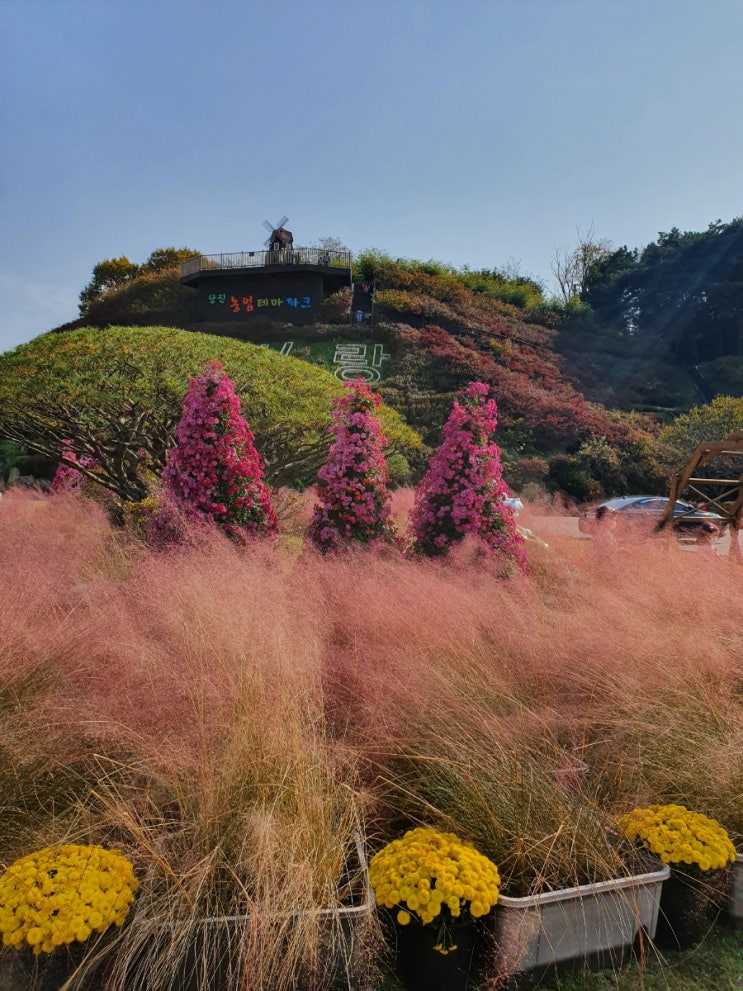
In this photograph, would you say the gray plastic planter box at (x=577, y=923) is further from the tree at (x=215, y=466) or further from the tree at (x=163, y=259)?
the tree at (x=163, y=259)

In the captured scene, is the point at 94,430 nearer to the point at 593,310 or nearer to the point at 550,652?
the point at 550,652

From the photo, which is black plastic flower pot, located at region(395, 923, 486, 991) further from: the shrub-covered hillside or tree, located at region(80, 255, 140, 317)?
Result: tree, located at region(80, 255, 140, 317)

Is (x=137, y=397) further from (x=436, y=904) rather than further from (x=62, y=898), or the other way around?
(x=436, y=904)

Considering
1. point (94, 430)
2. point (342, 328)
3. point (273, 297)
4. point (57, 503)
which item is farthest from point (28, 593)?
point (273, 297)

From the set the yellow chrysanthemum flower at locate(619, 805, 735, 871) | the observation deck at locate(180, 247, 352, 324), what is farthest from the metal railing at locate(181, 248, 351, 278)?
the yellow chrysanthemum flower at locate(619, 805, 735, 871)

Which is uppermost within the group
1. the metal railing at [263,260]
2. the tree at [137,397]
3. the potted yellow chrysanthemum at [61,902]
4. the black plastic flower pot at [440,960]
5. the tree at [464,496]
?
the metal railing at [263,260]

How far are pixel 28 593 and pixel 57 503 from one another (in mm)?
4783

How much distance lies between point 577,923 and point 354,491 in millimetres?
4297

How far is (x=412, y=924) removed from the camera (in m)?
2.21

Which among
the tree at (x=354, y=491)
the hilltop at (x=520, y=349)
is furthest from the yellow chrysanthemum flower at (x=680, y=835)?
the hilltop at (x=520, y=349)

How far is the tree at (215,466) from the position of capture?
6.09 m

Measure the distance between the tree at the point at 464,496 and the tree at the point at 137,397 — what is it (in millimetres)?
2799

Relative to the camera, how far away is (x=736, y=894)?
2543 millimetres

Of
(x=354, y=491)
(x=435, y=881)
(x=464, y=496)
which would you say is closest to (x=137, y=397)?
(x=354, y=491)
